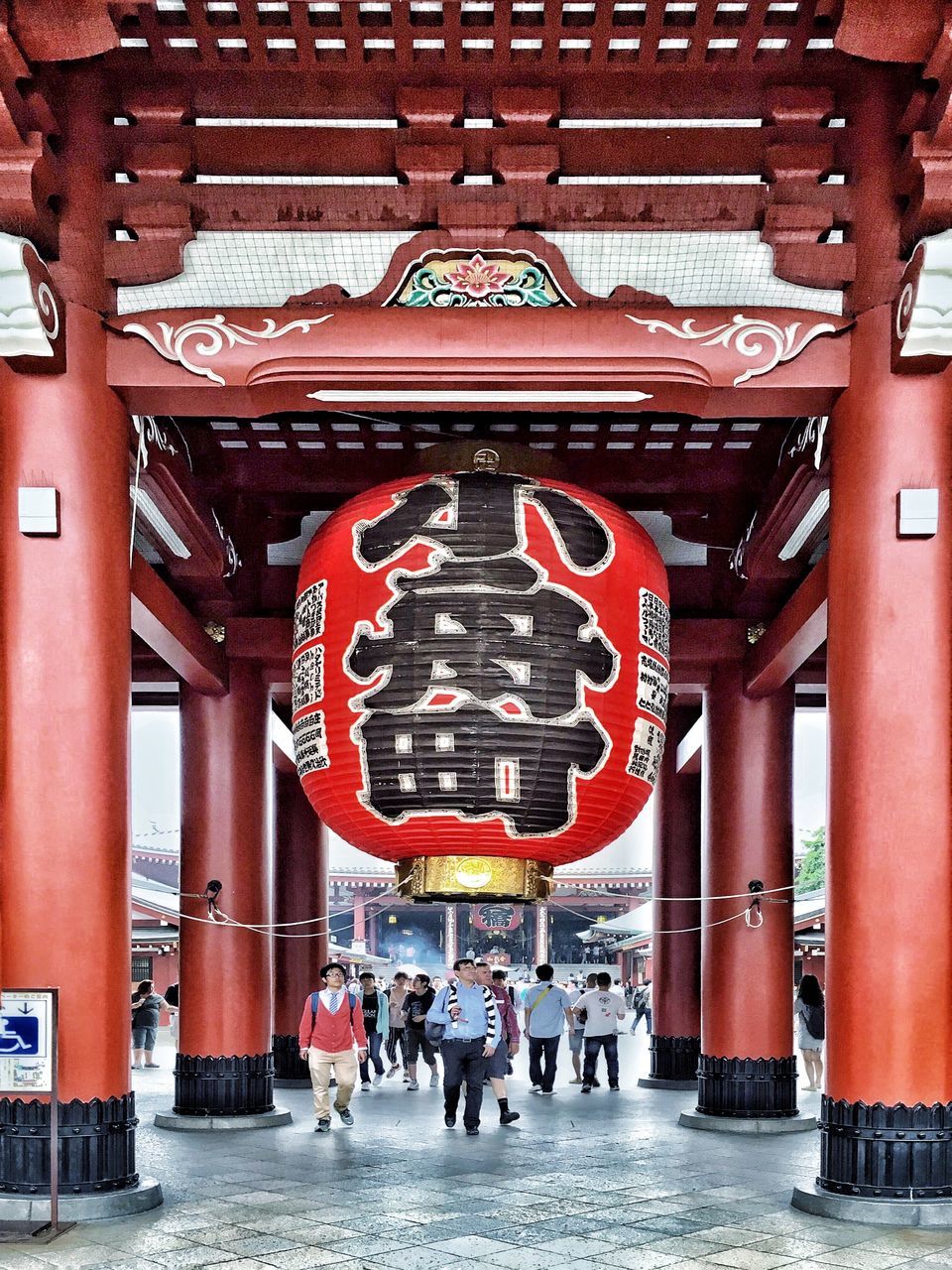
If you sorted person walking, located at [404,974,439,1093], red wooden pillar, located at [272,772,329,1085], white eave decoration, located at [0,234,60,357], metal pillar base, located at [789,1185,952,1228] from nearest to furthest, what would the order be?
metal pillar base, located at [789,1185,952,1228] → white eave decoration, located at [0,234,60,357] → person walking, located at [404,974,439,1093] → red wooden pillar, located at [272,772,329,1085]

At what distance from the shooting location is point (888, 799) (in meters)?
7.72

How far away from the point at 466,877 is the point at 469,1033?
3680 mm

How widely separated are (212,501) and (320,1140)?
5.26 m

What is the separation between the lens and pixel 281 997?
1723 centimetres

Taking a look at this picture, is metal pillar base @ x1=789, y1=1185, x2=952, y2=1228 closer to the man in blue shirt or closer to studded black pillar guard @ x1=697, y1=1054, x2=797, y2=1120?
the man in blue shirt

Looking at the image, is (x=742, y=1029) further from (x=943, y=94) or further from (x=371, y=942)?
(x=371, y=942)

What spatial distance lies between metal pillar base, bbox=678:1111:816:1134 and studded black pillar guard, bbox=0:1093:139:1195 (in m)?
6.02

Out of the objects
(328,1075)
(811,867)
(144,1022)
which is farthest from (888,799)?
(811,867)

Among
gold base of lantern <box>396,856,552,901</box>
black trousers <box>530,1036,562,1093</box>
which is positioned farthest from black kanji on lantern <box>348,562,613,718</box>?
black trousers <box>530,1036,562,1093</box>

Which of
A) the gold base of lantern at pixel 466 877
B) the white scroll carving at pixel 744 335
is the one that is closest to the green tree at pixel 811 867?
the gold base of lantern at pixel 466 877

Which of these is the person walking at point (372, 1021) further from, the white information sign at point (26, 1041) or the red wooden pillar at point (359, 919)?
the red wooden pillar at point (359, 919)

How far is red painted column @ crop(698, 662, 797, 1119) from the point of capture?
1267 cm

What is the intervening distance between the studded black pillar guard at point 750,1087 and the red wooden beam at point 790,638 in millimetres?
A: 3230

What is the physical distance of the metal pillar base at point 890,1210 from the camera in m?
7.28
